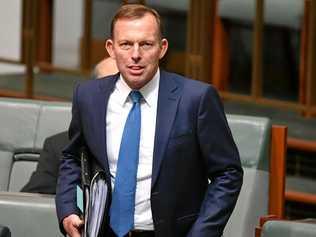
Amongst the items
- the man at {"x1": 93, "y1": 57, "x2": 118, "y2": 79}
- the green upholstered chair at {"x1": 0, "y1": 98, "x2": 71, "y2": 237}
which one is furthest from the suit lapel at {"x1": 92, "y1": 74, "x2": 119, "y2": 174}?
the green upholstered chair at {"x1": 0, "y1": 98, "x2": 71, "y2": 237}

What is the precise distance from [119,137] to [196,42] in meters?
3.45

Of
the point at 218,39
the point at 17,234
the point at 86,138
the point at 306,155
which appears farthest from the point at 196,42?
the point at 86,138

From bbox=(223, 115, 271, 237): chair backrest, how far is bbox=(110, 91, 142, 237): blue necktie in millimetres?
1146

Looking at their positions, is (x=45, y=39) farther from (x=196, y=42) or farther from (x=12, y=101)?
(x=12, y=101)

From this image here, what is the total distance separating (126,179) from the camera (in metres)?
3.16

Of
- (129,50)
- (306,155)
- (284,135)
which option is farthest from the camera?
(306,155)

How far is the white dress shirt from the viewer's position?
318 cm

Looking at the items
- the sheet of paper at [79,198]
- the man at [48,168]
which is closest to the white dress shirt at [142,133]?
the sheet of paper at [79,198]

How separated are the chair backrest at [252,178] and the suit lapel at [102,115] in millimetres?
1164

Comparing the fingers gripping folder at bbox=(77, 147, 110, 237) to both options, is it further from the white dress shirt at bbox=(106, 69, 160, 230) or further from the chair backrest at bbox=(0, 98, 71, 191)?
the chair backrest at bbox=(0, 98, 71, 191)

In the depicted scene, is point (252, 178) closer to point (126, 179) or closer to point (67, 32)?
point (126, 179)

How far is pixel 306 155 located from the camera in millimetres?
5980

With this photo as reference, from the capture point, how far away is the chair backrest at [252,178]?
426cm

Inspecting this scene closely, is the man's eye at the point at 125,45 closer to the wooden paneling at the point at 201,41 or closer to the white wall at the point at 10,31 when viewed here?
the wooden paneling at the point at 201,41
